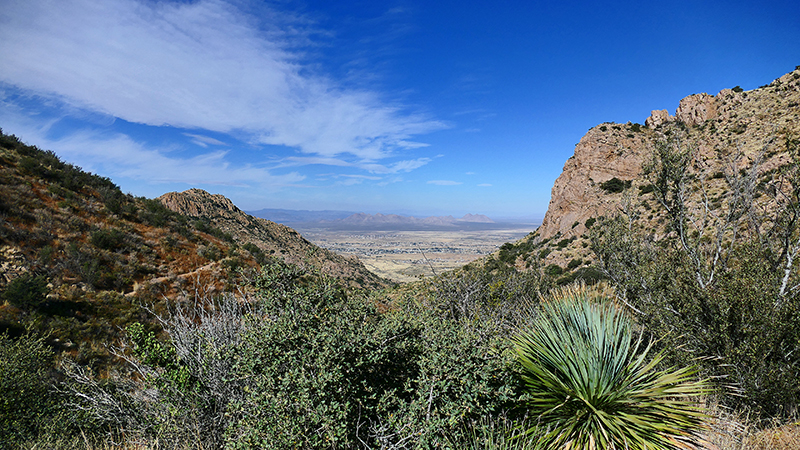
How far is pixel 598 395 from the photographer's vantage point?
4.04m

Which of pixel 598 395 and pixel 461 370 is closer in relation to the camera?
pixel 461 370

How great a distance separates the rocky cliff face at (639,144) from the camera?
76.6ft

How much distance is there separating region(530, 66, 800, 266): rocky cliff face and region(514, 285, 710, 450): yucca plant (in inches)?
829

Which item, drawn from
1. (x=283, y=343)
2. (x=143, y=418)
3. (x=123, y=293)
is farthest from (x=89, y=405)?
(x=123, y=293)

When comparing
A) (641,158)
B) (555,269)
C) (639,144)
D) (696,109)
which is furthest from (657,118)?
(555,269)

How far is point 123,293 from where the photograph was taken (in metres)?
11.4

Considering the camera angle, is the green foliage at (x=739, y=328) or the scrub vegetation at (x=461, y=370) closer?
the scrub vegetation at (x=461, y=370)

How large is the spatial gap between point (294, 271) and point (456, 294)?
4.25 meters

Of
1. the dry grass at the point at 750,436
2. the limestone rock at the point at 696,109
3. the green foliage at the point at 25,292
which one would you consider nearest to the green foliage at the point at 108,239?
the green foliage at the point at 25,292

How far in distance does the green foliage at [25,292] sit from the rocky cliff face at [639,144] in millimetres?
27610

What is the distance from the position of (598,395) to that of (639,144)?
38455 millimetres

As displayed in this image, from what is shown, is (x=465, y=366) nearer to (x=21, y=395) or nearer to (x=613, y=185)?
(x=21, y=395)

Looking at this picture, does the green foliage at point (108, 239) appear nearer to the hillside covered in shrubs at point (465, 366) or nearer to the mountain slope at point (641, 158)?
the hillside covered in shrubs at point (465, 366)

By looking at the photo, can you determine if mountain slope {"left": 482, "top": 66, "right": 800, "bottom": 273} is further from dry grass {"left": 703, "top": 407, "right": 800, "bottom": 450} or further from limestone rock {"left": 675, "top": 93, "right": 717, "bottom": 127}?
dry grass {"left": 703, "top": 407, "right": 800, "bottom": 450}
